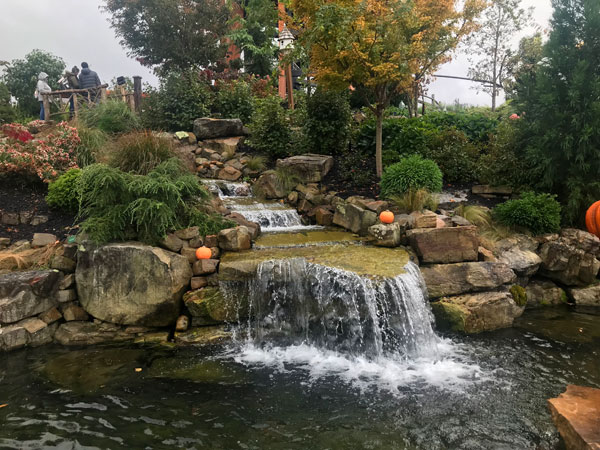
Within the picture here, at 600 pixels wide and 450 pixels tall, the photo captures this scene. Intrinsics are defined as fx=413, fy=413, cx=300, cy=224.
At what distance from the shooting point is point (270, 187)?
31.1ft

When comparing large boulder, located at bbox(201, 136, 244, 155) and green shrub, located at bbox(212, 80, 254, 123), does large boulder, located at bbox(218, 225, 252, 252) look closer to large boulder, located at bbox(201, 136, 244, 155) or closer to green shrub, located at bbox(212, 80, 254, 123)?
large boulder, located at bbox(201, 136, 244, 155)

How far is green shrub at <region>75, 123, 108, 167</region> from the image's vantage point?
8.90m

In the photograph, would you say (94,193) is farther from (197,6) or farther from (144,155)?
(197,6)

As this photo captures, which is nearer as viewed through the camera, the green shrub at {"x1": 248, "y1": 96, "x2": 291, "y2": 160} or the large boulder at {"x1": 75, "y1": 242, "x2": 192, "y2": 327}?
the large boulder at {"x1": 75, "y1": 242, "x2": 192, "y2": 327}

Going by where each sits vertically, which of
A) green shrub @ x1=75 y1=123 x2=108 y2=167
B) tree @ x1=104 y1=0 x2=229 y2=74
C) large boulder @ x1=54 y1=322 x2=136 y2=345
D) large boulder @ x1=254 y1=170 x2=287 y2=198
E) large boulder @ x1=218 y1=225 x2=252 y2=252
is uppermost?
tree @ x1=104 y1=0 x2=229 y2=74

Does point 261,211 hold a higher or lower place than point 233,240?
higher

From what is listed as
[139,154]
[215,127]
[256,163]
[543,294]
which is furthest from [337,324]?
[215,127]

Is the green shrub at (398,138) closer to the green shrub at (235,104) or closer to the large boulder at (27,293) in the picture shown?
the green shrub at (235,104)

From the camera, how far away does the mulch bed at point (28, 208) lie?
731cm

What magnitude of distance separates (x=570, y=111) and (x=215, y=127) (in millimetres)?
8709

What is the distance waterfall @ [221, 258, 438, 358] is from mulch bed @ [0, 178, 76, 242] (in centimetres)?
360

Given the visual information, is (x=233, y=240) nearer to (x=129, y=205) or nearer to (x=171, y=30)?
(x=129, y=205)

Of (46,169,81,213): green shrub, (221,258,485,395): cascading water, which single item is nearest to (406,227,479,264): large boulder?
(221,258,485,395): cascading water

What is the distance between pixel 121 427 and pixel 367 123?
9375 millimetres
